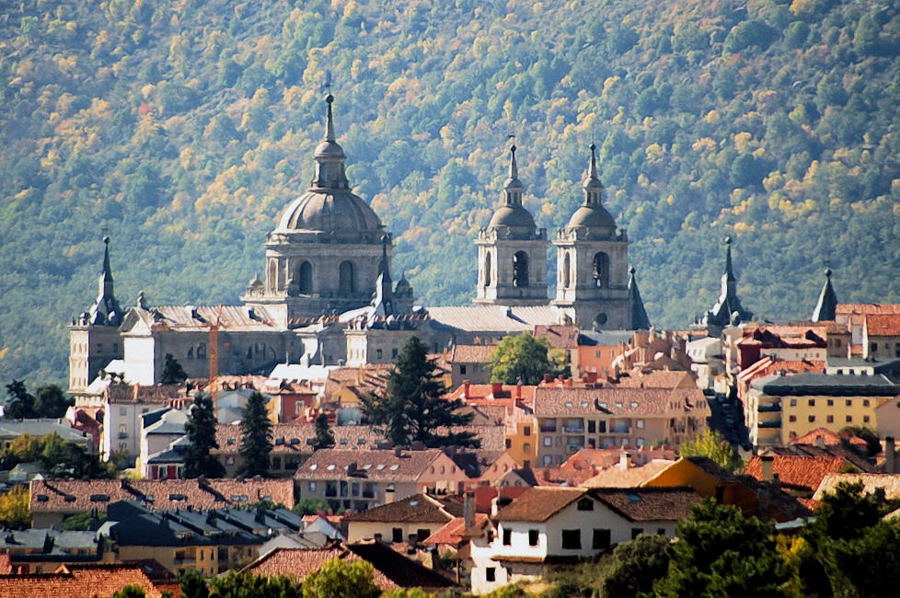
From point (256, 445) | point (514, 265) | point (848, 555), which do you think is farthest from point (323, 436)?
point (514, 265)

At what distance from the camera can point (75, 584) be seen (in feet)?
213

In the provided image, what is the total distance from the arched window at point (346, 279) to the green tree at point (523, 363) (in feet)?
97.0

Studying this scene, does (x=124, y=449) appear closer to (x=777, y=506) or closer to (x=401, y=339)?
(x=401, y=339)

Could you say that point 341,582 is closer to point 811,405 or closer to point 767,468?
point 767,468

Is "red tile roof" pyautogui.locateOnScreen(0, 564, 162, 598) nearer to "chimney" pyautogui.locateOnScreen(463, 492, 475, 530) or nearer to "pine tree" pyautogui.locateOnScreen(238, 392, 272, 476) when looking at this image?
"chimney" pyautogui.locateOnScreen(463, 492, 475, 530)

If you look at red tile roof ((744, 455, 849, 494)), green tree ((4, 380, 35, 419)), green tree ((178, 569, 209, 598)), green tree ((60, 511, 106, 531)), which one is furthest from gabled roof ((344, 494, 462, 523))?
green tree ((4, 380, 35, 419))

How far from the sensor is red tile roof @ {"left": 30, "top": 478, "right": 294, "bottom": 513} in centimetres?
10700

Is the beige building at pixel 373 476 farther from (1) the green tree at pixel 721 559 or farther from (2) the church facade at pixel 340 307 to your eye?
(2) the church facade at pixel 340 307

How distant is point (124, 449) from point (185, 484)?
29.4 metres

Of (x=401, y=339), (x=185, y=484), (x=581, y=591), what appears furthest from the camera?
(x=401, y=339)

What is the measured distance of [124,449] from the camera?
140 m

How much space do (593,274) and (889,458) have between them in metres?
98.2

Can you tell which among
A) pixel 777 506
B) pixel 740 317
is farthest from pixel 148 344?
pixel 777 506

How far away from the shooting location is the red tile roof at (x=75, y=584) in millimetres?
64062
